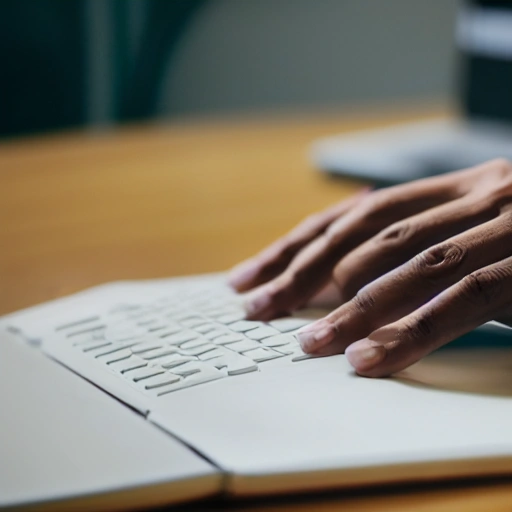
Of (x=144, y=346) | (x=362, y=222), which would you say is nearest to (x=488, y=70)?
(x=362, y=222)

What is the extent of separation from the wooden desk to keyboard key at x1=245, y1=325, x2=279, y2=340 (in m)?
0.18

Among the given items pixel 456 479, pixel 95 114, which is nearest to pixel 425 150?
pixel 456 479

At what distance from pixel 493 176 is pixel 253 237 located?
33 cm

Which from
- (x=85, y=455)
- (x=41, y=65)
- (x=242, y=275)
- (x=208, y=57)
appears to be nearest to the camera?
(x=85, y=455)

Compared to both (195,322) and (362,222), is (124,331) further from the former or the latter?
(362,222)

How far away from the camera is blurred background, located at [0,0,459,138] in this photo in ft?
6.66

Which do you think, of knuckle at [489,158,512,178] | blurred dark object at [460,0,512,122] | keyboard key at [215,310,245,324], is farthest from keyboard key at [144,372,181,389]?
blurred dark object at [460,0,512,122]

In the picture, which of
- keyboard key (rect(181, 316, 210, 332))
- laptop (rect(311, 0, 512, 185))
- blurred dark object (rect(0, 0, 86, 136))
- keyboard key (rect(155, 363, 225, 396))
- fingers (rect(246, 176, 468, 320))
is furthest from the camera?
blurred dark object (rect(0, 0, 86, 136))

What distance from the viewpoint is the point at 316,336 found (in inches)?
21.9

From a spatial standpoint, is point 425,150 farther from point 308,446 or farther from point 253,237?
point 308,446

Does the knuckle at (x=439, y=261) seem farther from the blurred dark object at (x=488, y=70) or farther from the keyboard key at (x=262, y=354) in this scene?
the blurred dark object at (x=488, y=70)

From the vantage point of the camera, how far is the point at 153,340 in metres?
0.58

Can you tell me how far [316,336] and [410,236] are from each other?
14 centimetres

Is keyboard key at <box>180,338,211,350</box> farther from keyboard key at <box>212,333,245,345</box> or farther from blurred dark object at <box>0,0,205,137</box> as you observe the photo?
blurred dark object at <box>0,0,205,137</box>
